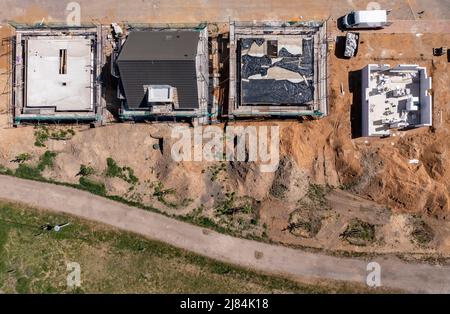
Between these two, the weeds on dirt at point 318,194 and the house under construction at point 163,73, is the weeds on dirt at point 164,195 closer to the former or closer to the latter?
the house under construction at point 163,73

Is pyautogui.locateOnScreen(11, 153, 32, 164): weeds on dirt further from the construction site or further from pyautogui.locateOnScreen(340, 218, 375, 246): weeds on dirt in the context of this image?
pyautogui.locateOnScreen(340, 218, 375, 246): weeds on dirt

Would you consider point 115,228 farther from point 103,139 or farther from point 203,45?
point 203,45

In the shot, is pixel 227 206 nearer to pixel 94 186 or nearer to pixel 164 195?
pixel 164 195

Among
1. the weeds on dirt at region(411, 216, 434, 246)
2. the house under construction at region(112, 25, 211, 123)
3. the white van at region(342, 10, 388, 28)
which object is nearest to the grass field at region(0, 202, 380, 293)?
the weeds on dirt at region(411, 216, 434, 246)

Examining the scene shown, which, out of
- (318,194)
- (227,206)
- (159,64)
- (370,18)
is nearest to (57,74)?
(159,64)

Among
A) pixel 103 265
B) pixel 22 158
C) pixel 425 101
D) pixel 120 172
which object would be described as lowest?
pixel 103 265
